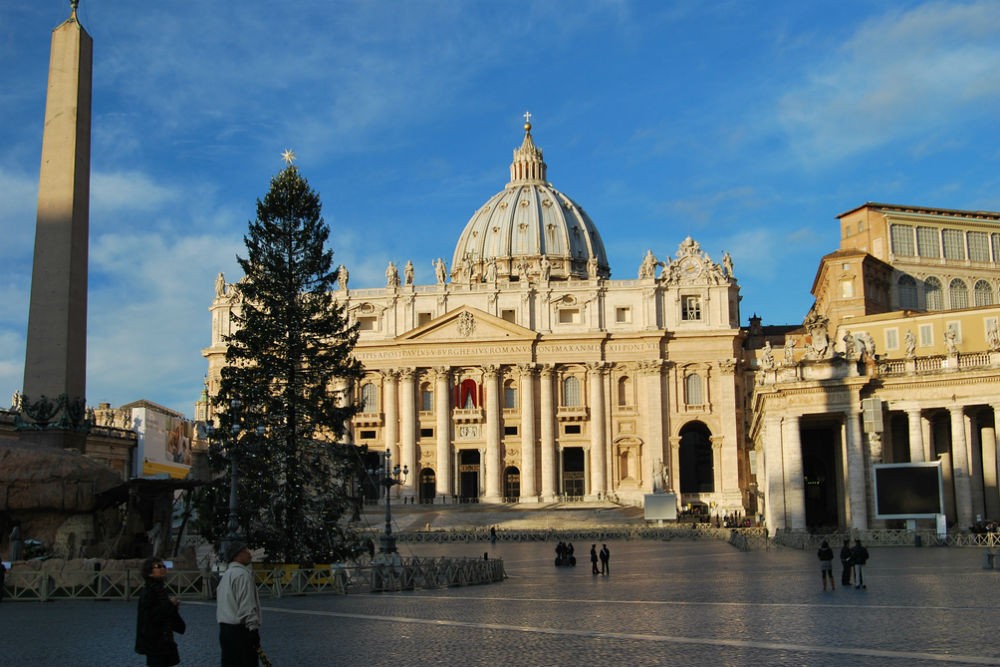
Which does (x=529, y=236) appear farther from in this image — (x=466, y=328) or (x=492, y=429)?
(x=492, y=429)

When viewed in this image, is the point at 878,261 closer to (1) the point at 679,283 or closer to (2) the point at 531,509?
(1) the point at 679,283

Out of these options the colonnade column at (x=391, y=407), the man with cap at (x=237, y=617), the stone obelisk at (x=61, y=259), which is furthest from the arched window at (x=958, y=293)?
the man with cap at (x=237, y=617)

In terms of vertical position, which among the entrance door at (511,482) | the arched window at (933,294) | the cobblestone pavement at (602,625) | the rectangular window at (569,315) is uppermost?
the rectangular window at (569,315)

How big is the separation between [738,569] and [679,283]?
57.8m

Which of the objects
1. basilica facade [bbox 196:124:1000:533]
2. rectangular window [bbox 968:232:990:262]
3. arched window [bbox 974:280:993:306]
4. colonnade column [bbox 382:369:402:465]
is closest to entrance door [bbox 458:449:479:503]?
basilica facade [bbox 196:124:1000:533]

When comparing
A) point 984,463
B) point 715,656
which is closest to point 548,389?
point 984,463

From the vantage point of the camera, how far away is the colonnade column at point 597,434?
8231 centimetres

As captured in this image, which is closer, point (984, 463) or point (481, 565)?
point (481, 565)

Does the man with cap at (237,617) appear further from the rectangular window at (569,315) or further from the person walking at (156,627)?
the rectangular window at (569,315)

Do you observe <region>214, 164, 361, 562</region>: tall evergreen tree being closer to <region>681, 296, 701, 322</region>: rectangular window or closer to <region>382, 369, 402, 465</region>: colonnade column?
<region>382, 369, 402, 465</region>: colonnade column

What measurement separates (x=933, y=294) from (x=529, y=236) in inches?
2148

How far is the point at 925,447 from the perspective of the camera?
3662cm

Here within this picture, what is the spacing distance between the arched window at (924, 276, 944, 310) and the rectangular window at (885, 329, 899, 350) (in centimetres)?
2055

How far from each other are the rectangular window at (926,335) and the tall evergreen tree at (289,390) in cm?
2589
